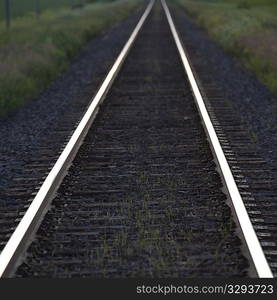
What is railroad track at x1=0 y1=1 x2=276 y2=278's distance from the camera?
159 inches

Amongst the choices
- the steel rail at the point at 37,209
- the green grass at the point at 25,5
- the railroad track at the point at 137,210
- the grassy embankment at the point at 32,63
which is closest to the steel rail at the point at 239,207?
the railroad track at the point at 137,210

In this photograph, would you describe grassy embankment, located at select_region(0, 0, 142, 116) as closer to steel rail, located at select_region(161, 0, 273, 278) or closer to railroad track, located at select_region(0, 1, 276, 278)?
railroad track, located at select_region(0, 1, 276, 278)

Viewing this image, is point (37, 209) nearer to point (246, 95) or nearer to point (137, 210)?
point (137, 210)

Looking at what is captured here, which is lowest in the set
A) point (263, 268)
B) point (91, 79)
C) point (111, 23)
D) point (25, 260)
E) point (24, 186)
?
point (111, 23)

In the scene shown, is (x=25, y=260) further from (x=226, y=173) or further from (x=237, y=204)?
(x=226, y=173)

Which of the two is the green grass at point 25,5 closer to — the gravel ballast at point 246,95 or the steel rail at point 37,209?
the gravel ballast at point 246,95

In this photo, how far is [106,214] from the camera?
496cm

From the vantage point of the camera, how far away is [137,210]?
5.04m

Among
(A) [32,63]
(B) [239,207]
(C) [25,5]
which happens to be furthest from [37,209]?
(C) [25,5]

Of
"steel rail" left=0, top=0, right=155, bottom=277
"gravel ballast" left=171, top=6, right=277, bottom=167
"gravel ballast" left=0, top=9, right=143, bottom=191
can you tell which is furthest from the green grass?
"steel rail" left=0, top=0, right=155, bottom=277

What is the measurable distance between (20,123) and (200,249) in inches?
206

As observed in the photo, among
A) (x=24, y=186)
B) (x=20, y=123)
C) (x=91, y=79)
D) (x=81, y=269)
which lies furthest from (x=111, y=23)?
(x=81, y=269)

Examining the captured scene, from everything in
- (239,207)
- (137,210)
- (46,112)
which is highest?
(239,207)

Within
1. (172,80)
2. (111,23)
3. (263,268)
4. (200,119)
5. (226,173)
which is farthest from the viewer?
(111,23)
